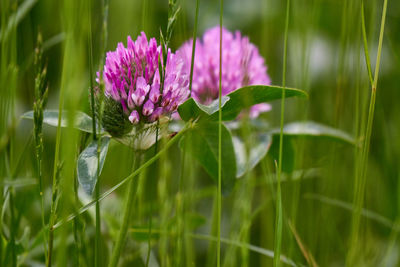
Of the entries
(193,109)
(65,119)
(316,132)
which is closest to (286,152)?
(316,132)

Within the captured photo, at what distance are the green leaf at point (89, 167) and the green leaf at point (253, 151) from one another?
0.23m

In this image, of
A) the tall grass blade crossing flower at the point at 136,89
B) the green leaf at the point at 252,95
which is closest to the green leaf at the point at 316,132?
the green leaf at the point at 252,95

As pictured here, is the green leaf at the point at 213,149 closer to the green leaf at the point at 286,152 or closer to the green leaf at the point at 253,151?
the green leaf at the point at 253,151

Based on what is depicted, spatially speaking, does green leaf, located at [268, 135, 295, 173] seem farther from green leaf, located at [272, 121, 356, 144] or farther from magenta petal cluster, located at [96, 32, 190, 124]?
magenta petal cluster, located at [96, 32, 190, 124]

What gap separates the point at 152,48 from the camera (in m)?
0.61

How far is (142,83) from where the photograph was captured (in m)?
0.60

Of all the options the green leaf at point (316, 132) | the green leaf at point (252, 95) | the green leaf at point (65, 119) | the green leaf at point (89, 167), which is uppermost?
the green leaf at point (252, 95)

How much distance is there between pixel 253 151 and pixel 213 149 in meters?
0.10

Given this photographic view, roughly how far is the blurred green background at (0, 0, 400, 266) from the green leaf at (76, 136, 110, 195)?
8 centimetres

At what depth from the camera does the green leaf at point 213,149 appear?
725mm

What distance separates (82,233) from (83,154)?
0.31 ft

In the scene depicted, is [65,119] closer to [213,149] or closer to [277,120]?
[213,149]

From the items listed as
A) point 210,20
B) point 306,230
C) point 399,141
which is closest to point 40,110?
point 306,230

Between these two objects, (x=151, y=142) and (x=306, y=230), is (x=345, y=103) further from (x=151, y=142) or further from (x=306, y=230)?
(x=151, y=142)
